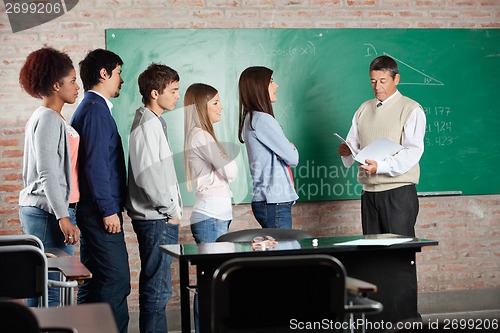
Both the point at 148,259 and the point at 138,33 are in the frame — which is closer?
the point at 148,259

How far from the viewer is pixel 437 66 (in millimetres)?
6645

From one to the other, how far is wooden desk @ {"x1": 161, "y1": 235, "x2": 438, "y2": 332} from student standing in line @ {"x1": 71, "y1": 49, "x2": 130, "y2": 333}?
518 millimetres

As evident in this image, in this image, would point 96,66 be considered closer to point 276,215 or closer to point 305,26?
point 276,215

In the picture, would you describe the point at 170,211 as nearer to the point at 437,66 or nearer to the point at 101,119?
the point at 101,119

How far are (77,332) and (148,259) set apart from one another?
246 cm

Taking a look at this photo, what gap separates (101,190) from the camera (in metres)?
4.56

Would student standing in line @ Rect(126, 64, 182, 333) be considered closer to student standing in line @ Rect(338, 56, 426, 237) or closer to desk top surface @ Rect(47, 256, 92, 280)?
desk top surface @ Rect(47, 256, 92, 280)

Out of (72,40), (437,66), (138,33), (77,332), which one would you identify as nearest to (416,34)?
(437,66)

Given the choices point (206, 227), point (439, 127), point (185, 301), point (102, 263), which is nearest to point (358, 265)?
point (185, 301)

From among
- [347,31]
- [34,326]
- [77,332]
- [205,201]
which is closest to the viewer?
[34,326]

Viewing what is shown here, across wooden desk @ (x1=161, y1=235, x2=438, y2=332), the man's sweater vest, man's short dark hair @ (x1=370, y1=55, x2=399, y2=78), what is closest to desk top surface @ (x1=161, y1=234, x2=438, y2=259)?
wooden desk @ (x1=161, y1=235, x2=438, y2=332)

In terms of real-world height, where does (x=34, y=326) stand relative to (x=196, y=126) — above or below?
below

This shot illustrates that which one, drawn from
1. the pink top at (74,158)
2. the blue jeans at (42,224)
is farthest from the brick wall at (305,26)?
the blue jeans at (42,224)

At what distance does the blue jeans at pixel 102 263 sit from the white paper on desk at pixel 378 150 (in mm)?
1766
